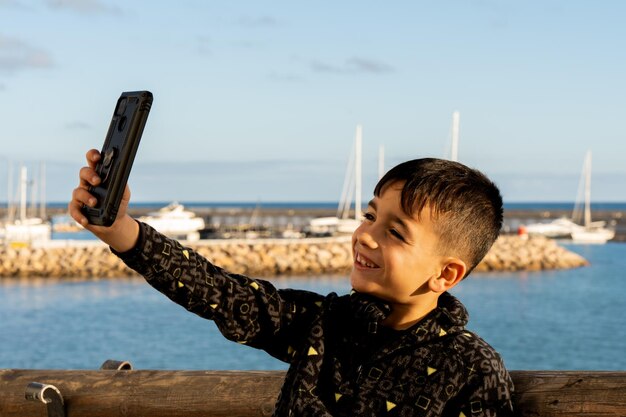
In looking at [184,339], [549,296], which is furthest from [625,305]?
[184,339]

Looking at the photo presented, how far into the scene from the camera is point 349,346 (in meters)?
2.12

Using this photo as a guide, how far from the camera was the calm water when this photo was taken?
2167 centimetres

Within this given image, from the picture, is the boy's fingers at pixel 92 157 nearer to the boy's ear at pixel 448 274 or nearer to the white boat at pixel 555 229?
the boy's ear at pixel 448 274

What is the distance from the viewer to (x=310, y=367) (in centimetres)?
211

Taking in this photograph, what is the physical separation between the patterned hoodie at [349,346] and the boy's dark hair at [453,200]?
0.15 meters

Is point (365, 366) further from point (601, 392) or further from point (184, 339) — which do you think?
point (184, 339)

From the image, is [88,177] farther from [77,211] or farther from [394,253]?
[394,253]

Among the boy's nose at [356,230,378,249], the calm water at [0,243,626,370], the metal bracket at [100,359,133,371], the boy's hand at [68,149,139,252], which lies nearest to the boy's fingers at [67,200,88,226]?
the boy's hand at [68,149,139,252]

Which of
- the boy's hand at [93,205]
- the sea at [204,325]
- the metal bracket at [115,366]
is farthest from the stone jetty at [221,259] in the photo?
the boy's hand at [93,205]

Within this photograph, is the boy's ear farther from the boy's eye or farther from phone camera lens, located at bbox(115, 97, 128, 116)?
phone camera lens, located at bbox(115, 97, 128, 116)

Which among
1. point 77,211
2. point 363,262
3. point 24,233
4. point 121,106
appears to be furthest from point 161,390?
point 24,233

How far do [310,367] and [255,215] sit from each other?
69.2m

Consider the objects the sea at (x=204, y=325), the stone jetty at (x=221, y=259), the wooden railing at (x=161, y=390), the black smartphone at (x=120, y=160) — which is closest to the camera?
the black smartphone at (x=120, y=160)

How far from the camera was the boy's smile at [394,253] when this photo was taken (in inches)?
81.6
